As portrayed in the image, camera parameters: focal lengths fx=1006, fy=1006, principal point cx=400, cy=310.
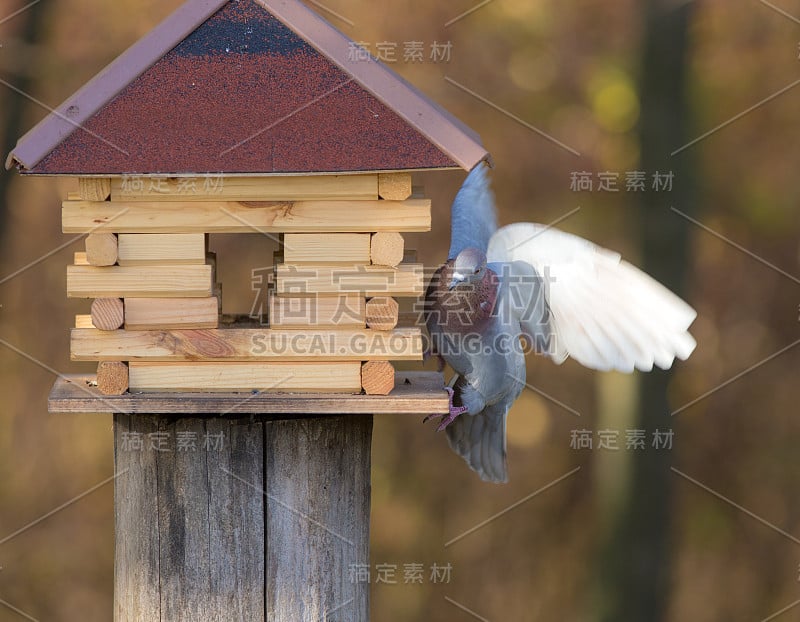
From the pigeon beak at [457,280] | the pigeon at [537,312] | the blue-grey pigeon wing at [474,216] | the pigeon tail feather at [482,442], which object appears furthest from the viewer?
the pigeon tail feather at [482,442]

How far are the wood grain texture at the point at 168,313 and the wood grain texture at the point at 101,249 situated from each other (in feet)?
0.42

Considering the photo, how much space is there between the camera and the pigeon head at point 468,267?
327 centimetres

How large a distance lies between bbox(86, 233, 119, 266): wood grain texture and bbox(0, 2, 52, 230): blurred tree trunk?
162 inches

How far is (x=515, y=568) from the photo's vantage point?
23.0ft

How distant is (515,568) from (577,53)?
3.51 metres

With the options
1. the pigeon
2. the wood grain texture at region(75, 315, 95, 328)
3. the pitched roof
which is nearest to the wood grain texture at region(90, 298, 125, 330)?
the wood grain texture at region(75, 315, 95, 328)

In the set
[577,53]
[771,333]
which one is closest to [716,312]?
[771,333]

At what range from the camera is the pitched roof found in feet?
8.84

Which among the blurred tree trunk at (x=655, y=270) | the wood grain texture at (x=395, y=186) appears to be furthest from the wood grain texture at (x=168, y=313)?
the blurred tree trunk at (x=655, y=270)

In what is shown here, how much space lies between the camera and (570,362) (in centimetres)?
669

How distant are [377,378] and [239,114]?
2.71 feet

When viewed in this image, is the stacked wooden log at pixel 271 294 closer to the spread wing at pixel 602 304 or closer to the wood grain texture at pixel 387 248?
the wood grain texture at pixel 387 248

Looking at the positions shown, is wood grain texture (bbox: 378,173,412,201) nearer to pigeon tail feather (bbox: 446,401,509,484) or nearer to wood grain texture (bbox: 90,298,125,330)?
wood grain texture (bbox: 90,298,125,330)

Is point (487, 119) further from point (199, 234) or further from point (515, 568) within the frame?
point (199, 234)
